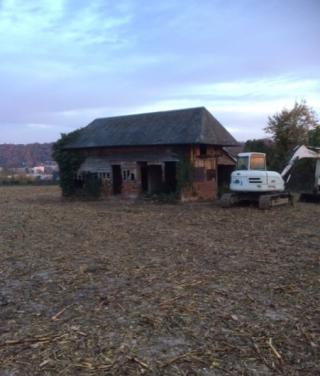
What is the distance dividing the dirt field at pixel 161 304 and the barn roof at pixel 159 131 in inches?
500

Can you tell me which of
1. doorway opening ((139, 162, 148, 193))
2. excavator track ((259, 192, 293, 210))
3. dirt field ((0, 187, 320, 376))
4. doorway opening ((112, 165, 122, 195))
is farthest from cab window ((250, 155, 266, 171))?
doorway opening ((112, 165, 122, 195))

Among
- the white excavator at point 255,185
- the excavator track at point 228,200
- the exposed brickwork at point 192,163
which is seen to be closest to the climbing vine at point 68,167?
the exposed brickwork at point 192,163

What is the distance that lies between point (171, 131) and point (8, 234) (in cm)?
1414

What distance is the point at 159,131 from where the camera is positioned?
2688 cm

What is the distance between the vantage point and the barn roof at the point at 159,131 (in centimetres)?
2547

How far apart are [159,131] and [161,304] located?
68.2ft

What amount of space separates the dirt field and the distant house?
12221mm

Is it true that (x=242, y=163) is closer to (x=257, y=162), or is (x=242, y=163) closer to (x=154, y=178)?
(x=257, y=162)

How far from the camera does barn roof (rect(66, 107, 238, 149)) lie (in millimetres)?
25469

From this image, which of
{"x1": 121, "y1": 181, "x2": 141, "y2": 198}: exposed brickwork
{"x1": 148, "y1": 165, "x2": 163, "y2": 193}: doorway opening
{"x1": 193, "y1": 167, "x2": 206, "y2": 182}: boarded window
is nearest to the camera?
{"x1": 193, "y1": 167, "x2": 206, "y2": 182}: boarded window

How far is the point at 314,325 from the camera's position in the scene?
5828mm

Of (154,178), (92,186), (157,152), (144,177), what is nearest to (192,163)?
(157,152)

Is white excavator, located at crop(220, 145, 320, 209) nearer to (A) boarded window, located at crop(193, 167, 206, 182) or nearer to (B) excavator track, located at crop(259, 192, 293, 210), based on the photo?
(B) excavator track, located at crop(259, 192, 293, 210)

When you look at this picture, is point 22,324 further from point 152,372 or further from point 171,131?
point 171,131
